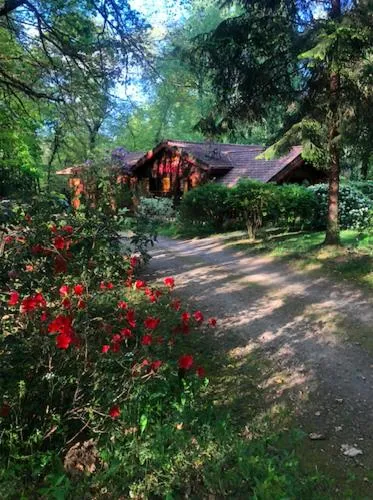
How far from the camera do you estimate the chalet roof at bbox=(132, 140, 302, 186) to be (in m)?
21.4

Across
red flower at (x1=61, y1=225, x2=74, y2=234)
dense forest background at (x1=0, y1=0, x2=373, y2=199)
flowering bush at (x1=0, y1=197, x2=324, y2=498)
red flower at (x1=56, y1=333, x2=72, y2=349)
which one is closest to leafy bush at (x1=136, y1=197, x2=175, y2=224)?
dense forest background at (x1=0, y1=0, x2=373, y2=199)

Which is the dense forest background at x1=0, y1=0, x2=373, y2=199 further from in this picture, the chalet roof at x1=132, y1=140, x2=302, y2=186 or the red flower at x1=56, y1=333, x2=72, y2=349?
the chalet roof at x1=132, y1=140, x2=302, y2=186

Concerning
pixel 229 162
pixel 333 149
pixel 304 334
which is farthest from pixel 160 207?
pixel 304 334

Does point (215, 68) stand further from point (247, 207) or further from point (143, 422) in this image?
point (143, 422)

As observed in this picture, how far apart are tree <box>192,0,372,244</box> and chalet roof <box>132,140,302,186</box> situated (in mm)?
10023

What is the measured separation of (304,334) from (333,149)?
17.8ft

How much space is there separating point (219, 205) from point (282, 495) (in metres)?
13.8

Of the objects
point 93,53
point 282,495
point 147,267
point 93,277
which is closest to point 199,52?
point 93,53

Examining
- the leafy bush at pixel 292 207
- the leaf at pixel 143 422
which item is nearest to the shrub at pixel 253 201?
the leafy bush at pixel 292 207

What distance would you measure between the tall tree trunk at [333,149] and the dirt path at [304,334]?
1.65 metres

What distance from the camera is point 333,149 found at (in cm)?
976

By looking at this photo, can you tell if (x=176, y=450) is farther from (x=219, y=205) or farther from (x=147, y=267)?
(x=219, y=205)

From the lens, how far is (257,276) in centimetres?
897

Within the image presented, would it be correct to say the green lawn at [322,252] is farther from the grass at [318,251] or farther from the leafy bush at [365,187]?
the leafy bush at [365,187]
